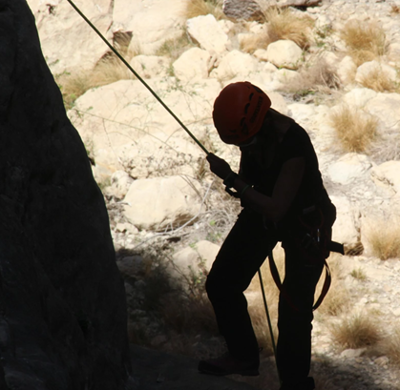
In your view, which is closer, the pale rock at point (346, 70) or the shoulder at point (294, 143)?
the shoulder at point (294, 143)

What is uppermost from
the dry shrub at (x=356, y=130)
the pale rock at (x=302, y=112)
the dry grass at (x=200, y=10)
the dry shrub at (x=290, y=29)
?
the dry grass at (x=200, y=10)

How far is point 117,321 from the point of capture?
2652mm

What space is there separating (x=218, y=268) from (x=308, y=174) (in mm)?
624

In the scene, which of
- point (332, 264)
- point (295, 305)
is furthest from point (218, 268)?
point (332, 264)

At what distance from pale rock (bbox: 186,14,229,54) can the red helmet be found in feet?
18.5

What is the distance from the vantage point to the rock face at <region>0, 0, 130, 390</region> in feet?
5.32

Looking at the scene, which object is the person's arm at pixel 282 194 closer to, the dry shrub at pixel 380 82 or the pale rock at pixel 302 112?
the pale rock at pixel 302 112

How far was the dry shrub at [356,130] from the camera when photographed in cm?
579

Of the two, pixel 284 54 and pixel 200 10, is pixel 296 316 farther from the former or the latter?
pixel 200 10

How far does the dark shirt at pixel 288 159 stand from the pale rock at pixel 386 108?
395cm

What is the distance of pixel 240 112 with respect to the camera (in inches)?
88.4

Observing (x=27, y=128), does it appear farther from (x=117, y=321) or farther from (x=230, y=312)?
(x=230, y=312)

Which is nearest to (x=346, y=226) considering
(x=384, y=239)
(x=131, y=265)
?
(x=384, y=239)

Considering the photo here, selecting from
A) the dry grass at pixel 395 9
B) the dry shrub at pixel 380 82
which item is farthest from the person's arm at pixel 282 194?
the dry grass at pixel 395 9
